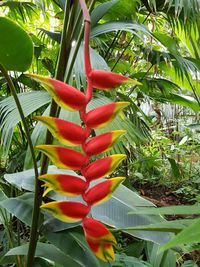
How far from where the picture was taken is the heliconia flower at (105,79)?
29 cm

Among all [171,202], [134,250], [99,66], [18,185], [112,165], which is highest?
[112,165]

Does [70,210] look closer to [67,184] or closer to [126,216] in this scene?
[67,184]

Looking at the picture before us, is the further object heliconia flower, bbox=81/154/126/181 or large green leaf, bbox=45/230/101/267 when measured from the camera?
large green leaf, bbox=45/230/101/267

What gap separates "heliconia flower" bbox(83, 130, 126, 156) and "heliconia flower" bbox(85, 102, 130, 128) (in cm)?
1

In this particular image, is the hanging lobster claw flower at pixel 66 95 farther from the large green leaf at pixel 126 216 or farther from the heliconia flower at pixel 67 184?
the large green leaf at pixel 126 216

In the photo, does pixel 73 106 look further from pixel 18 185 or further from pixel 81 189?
pixel 18 185

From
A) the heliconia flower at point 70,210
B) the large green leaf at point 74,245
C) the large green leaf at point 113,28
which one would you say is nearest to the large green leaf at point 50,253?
the large green leaf at point 74,245

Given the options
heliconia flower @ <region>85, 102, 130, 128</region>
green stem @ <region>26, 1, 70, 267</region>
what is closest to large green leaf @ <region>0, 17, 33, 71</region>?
green stem @ <region>26, 1, 70, 267</region>

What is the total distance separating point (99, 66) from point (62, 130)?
0.70 m

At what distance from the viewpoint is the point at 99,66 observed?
0.96m

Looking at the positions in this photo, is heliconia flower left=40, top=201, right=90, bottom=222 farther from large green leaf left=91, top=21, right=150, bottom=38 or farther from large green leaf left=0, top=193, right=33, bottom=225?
large green leaf left=91, top=21, right=150, bottom=38

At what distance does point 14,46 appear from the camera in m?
0.60

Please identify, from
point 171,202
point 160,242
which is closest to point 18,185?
point 160,242

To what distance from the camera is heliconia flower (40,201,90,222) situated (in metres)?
0.28
